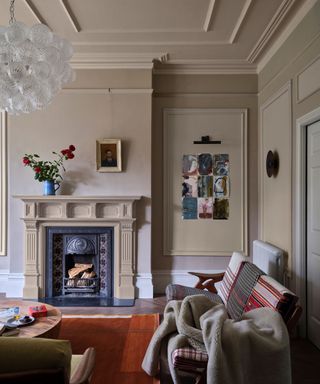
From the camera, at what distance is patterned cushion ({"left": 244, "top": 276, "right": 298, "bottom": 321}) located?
A: 1714 millimetres

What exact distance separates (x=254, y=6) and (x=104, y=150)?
2.25 meters

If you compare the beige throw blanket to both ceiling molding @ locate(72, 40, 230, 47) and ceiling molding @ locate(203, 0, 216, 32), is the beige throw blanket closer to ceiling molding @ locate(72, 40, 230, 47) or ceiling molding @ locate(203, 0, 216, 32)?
ceiling molding @ locate(203, 0, 216, 32)

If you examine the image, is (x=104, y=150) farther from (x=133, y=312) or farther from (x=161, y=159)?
(x=133, y=312)

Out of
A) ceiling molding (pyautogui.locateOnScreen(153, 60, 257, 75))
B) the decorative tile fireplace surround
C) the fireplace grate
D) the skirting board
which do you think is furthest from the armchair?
ceiling molding (pyautogui.locateOnScreen(153, 60, 257, 75))

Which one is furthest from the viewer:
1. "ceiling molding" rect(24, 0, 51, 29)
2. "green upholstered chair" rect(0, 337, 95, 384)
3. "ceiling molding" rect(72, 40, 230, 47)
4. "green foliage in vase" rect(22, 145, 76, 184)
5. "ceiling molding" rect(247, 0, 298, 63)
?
"green foliage in vase" rect(22, 145, 76, 184)

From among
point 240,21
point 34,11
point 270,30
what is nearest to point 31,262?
point 34,11

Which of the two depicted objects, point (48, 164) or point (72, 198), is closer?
point (72, 198)

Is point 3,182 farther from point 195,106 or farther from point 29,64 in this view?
point 195,106

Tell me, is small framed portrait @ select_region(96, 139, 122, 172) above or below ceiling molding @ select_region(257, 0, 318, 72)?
below

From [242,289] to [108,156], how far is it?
2.36 meters

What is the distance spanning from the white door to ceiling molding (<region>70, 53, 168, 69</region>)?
2.10 metres

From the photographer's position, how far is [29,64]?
85.7 inches

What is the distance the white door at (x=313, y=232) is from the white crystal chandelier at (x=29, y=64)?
220 cm

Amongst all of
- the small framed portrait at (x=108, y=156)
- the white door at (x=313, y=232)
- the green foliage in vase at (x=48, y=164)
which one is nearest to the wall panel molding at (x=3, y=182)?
the green foliage in vase at (x=48, y=164)
